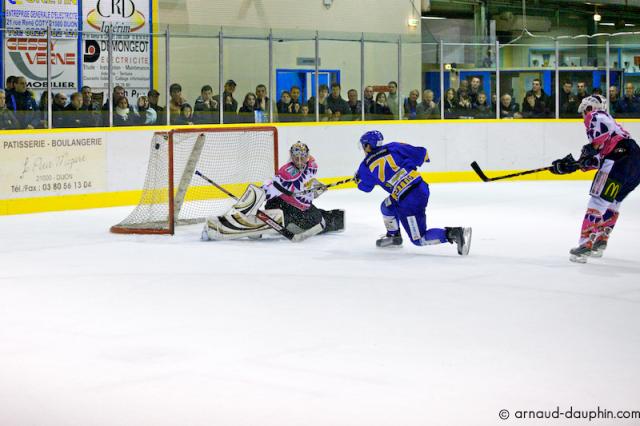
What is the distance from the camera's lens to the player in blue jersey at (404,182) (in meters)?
8.21

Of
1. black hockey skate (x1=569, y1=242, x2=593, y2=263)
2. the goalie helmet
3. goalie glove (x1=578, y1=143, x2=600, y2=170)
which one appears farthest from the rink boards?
black hockey skate (x1=569, y1=242, x2=593, y2=263)

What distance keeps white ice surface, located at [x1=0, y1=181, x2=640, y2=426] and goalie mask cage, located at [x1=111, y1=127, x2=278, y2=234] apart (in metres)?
0.64

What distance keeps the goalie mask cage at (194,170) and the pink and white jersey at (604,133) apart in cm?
367

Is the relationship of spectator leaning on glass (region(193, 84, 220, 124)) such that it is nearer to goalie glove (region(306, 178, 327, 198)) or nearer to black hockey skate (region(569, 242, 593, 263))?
goalie glove (region(306, 178, 327, 198))

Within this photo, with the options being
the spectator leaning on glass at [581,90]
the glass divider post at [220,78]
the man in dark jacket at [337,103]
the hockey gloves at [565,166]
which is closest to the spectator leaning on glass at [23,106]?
the glass divider post at [220,78]

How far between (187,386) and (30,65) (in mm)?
8485

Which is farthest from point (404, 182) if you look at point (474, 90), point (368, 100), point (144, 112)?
point (474, 90)

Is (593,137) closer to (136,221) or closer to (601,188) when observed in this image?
(601,188)

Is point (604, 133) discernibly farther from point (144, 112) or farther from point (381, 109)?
point (381, 109)

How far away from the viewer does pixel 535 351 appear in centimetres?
495

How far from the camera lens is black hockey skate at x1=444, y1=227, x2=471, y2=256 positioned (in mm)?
8055

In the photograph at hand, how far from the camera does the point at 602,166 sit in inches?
309

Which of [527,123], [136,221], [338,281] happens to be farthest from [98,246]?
[527,123]

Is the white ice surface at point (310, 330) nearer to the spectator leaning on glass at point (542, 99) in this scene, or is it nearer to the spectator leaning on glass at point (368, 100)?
the spectator leaning on glass at point (368, 100)
